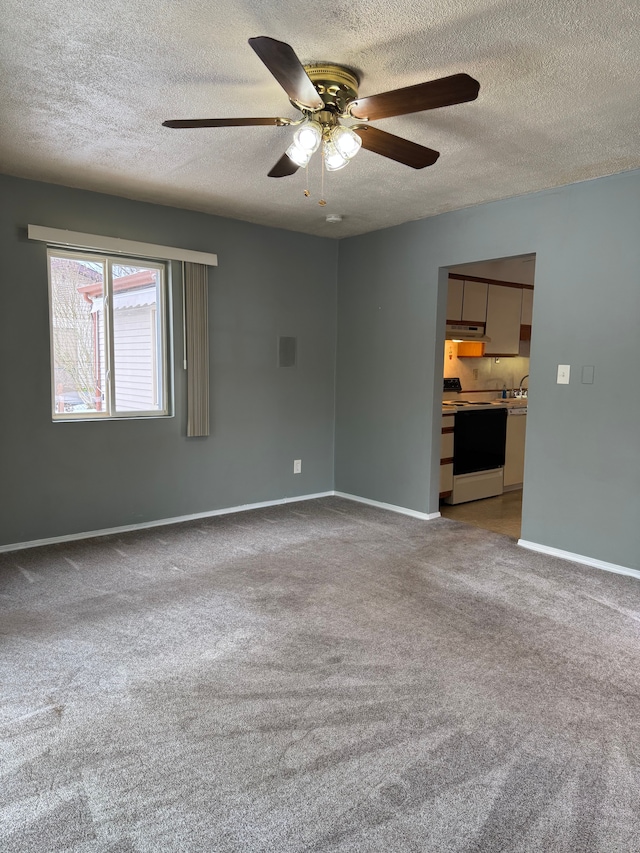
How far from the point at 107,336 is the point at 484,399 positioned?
164 inches

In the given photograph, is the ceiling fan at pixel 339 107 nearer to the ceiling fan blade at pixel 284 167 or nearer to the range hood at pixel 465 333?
the ceiling fan blade at pixel 284 167

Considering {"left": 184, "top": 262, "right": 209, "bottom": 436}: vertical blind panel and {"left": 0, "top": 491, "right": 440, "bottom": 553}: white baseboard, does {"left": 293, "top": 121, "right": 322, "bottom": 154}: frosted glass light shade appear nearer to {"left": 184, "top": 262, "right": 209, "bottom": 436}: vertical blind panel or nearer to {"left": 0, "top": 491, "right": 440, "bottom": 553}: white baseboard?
{"left": 184, "top": 262, "right": 209, "bottom": 436}: vertical blind panel

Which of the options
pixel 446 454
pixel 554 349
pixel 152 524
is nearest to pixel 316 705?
pixel 152 524

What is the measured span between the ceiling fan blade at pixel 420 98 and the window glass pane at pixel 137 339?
267cm

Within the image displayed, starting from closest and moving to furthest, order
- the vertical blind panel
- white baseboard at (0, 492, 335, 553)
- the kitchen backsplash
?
white baseboard at (0, 492, 335, 553)
the vertical blind panel
the kitchen backsplash

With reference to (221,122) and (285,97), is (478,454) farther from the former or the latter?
(221,122)

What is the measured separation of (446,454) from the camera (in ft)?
17.5

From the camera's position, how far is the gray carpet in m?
1.65

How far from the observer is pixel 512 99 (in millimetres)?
2525

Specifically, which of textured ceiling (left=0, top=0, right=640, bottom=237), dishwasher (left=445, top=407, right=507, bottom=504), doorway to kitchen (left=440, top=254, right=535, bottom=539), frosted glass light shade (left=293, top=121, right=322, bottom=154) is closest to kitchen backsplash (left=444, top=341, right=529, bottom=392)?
doorway to kitchen (left=440, top=254, right=535, bottom=539)

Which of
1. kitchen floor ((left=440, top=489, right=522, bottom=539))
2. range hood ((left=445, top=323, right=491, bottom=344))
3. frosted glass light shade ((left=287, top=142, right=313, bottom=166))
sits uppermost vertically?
frosted glass light shade ((left=287, top=142, right=313, bottom=166))

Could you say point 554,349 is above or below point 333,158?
below

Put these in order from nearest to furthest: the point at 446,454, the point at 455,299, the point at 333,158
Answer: the point at 333,158 → the point at 446,454 → the point at 455,299

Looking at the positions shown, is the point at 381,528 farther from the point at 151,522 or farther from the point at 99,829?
the point at 99,829
